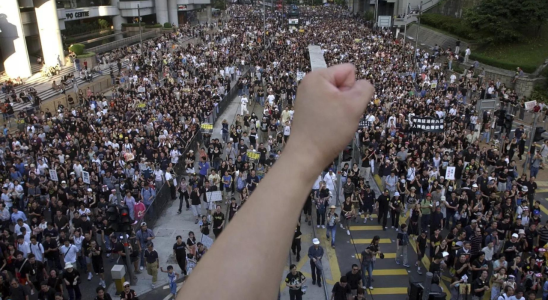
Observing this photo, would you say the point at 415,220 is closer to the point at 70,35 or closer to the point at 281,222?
the point at 281,222

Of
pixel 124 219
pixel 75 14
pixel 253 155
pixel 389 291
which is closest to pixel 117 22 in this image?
pixel 75 14

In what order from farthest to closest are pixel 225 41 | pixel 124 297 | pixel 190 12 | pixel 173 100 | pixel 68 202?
1. pixel 190 12
2. pixel 225 41
3. pixel 173 100
4. pixel 68 202
5. pixel 124 297

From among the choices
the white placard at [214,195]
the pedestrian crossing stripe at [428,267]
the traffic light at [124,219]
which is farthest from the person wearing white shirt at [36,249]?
the pedestrian crossing stripe at [428,267]

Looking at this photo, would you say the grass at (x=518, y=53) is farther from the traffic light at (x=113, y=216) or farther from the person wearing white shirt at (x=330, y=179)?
the traffic light at (x=113, y=216)

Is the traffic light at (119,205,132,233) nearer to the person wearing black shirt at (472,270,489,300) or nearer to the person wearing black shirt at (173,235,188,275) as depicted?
the person wearing black shirt at (173,235,188,275)

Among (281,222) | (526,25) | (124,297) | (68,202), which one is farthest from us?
(526,25)

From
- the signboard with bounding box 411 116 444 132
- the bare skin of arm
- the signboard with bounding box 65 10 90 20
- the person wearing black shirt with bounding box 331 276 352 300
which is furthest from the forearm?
the signboard with bounding box 65 10 90 20

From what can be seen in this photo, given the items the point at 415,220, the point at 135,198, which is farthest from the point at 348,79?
the point at 135,198

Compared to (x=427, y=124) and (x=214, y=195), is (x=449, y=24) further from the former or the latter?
(x=214, y=195)
